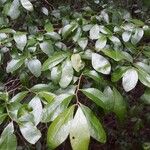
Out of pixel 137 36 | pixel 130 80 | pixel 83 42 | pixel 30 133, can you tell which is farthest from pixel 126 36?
pixel 30 133

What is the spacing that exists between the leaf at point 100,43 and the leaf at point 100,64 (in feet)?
0.31

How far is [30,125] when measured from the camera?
99cm

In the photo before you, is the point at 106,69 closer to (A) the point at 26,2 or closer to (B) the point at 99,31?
(B) the point at 99,31

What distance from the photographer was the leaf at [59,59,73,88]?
1.13 metres

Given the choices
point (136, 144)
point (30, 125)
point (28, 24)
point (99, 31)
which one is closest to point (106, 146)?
point (136, 144)

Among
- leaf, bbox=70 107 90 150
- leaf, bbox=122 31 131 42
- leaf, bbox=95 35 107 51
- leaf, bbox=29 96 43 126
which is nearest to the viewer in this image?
leaf, bbox=70 107 90 150

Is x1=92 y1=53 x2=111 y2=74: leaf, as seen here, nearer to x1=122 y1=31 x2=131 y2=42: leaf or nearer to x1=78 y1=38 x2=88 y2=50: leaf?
x1=78 y1=38 x2=88 y2=50: leaf

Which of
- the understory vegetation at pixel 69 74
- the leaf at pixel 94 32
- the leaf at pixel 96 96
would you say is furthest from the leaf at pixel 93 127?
the leaf at pixel 94 32

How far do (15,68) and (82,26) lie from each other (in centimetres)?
34

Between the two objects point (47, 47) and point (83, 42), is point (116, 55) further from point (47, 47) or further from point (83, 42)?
point (47, 47)

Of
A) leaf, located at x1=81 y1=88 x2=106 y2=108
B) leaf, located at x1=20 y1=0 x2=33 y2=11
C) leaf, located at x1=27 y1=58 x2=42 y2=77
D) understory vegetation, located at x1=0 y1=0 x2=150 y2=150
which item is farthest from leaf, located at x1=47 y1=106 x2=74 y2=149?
leaf, located at x1=20 y1=0 x2=33 y2=11

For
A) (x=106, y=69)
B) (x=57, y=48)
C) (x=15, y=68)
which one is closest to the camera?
(x=106, y=69)

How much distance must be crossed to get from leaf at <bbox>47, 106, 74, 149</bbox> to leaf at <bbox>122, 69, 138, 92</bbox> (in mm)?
245

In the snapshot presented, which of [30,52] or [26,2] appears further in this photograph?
[26,2]
